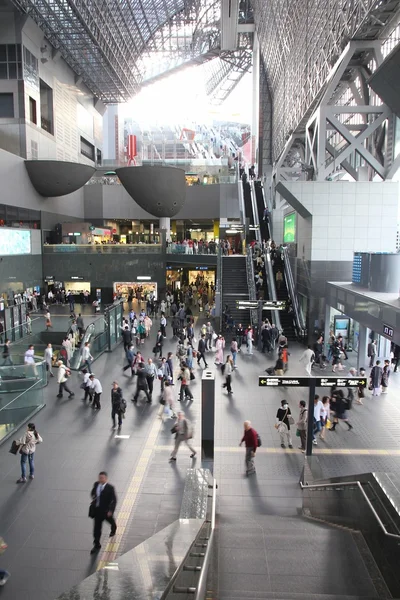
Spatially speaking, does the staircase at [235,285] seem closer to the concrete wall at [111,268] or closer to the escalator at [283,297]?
the escalator at [283,297]

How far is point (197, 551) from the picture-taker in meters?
4.62

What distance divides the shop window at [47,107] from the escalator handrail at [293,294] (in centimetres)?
2253

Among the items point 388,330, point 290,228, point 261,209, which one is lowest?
point 388,330

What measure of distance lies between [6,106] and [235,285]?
20098 mm

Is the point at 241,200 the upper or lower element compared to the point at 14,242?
upper

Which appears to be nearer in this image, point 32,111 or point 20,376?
point 20,376

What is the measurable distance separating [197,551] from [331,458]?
5.61 meters

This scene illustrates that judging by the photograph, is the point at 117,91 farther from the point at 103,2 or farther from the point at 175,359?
the point at 175,359

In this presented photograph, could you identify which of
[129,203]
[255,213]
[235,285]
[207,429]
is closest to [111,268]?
[235,285]

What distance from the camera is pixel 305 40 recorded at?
85.5ft

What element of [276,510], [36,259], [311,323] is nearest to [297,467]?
[276,510]

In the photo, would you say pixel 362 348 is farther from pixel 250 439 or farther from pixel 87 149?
pixel 87 149

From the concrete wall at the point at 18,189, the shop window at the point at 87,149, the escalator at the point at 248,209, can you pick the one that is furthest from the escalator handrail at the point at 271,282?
the shop window at the point at 87,149

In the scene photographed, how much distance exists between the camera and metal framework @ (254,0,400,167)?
53.4 ft
